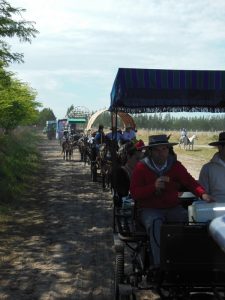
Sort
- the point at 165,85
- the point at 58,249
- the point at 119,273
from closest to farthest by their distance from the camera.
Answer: the point at 119,273, the point at 165,85, the point at 58,249

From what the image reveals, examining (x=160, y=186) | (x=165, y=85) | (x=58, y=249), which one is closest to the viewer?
(x=160, y=186)

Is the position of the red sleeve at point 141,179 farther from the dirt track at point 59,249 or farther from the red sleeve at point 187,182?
the dirt track at point 59,249

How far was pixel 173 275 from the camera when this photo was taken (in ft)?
15.1

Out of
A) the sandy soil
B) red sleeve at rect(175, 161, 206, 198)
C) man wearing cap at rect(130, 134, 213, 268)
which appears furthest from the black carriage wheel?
red sleeve at rect(175, 161, 206, 198)

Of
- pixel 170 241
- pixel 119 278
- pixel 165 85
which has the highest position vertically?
pixel 165 85

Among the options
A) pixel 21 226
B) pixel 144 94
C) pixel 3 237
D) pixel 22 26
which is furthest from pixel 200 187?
pixel 22 26

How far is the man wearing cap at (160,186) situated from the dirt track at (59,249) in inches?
48.2

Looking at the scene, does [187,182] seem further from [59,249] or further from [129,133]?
[129,133]

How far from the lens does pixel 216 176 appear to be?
6020 mm

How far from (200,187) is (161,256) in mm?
1390

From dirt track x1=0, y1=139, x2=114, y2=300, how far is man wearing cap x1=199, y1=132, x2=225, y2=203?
65.9 inches

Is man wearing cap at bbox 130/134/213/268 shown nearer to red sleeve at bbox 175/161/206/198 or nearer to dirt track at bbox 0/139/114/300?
red sleeve at bbox 175/161/206/198

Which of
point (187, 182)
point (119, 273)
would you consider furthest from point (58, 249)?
point (187, 182)

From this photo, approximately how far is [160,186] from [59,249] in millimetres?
3323
